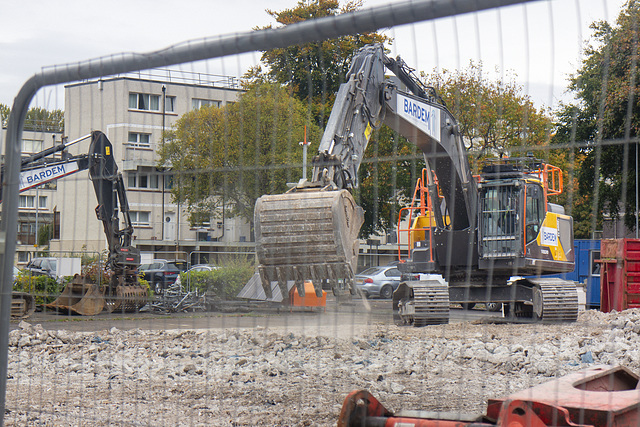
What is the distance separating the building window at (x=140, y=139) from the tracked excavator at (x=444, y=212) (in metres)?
0.89

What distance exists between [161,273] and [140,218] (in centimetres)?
220

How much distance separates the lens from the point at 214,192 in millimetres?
4512

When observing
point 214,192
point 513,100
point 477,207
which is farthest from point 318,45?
point 477,207

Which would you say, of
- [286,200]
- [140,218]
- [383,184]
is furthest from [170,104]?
[383,184]

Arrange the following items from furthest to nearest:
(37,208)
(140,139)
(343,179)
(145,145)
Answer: (37,208), (343,179), (140,139), (145,145)

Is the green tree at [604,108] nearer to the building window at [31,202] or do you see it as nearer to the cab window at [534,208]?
the building window at [31,202]

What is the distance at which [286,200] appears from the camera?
4.67 metres

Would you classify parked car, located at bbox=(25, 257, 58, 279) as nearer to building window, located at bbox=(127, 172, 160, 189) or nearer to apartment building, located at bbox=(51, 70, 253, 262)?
apartment building, located at bbox=(51, 70, 253, 262)

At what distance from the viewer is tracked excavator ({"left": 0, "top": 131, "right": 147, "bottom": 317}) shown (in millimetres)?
5145

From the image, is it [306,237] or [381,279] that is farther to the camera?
[381,279]

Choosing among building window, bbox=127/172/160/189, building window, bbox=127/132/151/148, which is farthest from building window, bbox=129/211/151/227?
building window, bbox=127/132/151/148

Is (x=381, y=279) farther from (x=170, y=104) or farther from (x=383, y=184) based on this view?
(x=170, y=104)

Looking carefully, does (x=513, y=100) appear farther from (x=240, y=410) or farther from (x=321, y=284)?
(x=240, y=410)

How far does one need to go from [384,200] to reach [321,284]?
1.41 metres
